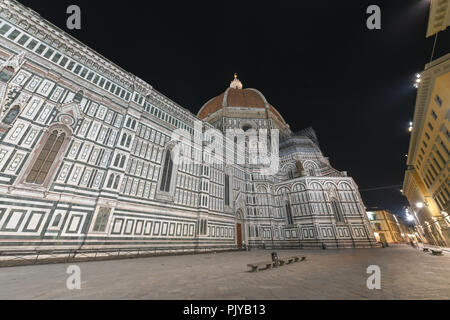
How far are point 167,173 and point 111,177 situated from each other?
528 centimetres

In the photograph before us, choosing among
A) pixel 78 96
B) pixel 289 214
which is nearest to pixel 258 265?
pixel 78 96

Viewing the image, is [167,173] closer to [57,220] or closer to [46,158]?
[57,220]

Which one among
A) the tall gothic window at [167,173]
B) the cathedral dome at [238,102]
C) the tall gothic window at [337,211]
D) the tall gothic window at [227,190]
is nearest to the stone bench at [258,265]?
the tall gothic window at [167,173]

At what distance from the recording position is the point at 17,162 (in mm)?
10273

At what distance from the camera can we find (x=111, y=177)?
44.8ft

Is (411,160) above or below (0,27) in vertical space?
below

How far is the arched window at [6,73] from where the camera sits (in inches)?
424

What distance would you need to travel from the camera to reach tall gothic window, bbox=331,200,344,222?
2455 cm

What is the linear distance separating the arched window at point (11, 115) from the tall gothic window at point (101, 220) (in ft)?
25.0

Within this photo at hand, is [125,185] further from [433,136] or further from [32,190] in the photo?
[433,136]

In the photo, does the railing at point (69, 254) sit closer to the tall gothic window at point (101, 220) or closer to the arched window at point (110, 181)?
the tall gothic window at point (101, 220)

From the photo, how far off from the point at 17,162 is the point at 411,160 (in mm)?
40814
